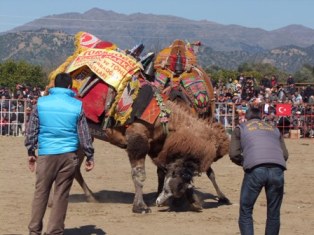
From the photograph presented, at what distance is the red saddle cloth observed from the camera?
9.55 m

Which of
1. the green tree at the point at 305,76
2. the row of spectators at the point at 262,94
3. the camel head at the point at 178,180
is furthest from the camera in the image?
the green tree at the point at 305,76

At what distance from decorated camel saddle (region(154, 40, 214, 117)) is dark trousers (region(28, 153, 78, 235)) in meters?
3.73

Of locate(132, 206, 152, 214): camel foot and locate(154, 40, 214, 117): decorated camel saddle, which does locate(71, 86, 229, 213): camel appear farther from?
locate(154, 40, 214, 117): decorated camel saddle

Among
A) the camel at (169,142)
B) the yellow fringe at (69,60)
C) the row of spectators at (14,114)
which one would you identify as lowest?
the row of spectators at (14,114)

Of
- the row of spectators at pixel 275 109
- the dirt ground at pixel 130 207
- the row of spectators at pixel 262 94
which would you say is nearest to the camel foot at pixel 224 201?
the dirt ground at pixel 130 207

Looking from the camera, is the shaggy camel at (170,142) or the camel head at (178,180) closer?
the camel head at (178,180)

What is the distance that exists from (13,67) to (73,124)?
35314 millimetres

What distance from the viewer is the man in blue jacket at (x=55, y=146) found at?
23.3ft

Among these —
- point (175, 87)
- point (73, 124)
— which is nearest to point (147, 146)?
point (175, 87)

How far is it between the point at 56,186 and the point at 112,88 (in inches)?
104

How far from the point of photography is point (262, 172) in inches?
273

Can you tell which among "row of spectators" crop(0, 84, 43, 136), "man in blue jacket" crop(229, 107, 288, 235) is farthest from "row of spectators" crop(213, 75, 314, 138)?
"man in blue jacket" crop(229, 107, 288, 235)

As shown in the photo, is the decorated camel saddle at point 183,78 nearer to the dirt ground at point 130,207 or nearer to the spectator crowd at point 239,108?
the dirt ground at point 130,207

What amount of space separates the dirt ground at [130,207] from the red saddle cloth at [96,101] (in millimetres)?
1219
